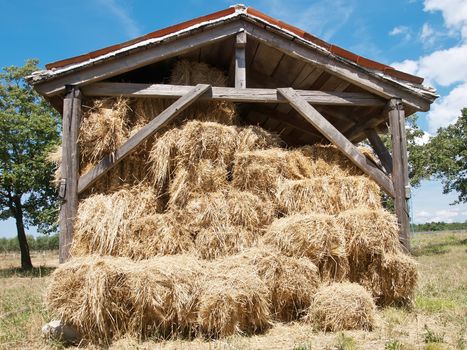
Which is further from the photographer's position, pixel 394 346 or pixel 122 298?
pixel 122 298

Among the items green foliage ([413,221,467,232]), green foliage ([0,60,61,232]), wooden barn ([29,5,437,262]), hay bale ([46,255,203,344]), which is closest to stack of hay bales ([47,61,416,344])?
hay bale ([46,255,203,344])

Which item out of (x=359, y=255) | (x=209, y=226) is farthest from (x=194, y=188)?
(x=359, y=255)

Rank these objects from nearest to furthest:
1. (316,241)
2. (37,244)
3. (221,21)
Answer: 1. (316,241)
2. (221,21)
3. (37,244)

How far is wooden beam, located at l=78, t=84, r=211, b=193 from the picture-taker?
17.9 feet

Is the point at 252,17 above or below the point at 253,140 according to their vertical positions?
above

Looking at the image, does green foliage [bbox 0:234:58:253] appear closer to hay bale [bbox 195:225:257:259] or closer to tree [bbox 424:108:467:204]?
tree [bbox 424:108:467:204]

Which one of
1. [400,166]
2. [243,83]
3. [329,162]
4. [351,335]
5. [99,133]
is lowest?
[351,335]

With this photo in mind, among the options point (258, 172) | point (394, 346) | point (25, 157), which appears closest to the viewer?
point (394, 346)

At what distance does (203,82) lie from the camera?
6555 mm

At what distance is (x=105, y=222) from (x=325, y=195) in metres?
3.05

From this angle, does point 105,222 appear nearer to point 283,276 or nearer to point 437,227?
point 283,276

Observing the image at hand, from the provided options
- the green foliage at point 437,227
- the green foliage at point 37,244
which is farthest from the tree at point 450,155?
the green foliage at point 437,227

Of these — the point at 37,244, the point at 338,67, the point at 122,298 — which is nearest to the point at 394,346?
the point at 122,298

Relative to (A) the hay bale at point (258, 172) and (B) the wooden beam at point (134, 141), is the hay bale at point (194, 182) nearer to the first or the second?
(A) the hay bale at point (258, 172)
